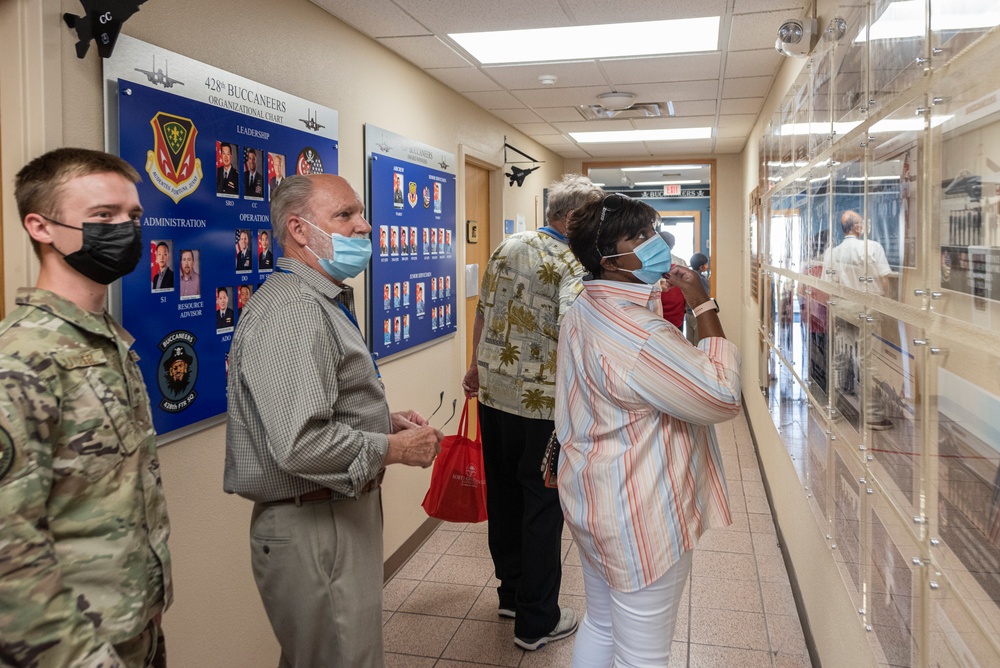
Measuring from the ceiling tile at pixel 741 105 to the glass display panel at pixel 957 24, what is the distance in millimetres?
4160

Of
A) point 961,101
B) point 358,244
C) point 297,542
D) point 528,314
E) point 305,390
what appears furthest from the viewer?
point 528,314

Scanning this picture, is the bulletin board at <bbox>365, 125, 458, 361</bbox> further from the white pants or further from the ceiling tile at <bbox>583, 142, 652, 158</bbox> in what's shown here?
the ceiling tile at <bbox>583, 142, 652, 158</bbox>

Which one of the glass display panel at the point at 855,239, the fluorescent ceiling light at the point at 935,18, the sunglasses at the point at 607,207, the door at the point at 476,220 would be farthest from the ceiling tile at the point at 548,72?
the fluorescent ceiling light at the point at 935,18

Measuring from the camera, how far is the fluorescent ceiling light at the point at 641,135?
6.73 meters

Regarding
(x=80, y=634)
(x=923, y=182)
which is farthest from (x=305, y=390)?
(x=923, y=182)

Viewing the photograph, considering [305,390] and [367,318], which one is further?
[367,318]

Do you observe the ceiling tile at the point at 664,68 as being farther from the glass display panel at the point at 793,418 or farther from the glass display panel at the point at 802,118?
the glass display panel at the point at 793,418

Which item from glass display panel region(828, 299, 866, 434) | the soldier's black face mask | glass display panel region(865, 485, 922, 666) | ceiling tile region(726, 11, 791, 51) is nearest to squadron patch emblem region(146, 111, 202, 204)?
the soldier's black face mask

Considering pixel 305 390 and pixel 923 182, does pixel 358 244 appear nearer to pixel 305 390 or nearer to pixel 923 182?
pixel 305 390

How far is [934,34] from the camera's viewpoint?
1256mm

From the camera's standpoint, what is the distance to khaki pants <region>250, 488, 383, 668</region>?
1797 mm

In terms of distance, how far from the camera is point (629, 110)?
552 centimetres

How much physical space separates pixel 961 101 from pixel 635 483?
41.7 inches

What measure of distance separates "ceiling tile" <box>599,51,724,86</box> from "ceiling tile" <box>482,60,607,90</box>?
87 mm
